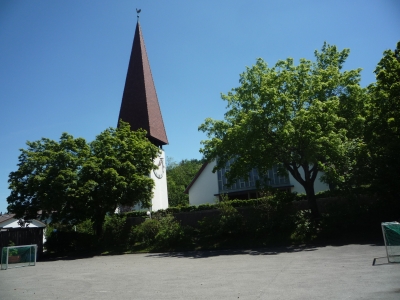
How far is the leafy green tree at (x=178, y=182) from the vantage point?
62.4m

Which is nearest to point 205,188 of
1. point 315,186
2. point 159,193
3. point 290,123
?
point 159,193

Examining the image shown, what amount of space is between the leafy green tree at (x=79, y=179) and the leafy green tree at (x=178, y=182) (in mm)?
30869

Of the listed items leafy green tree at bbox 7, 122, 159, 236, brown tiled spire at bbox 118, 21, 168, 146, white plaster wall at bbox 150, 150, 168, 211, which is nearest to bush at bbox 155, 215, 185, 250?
leafy green tree at bbox 7, 122, 159, 236

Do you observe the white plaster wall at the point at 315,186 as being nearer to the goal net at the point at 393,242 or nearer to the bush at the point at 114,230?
the bush at the point at 114,230

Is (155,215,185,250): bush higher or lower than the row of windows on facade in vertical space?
lower

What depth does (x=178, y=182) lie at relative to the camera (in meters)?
76.1

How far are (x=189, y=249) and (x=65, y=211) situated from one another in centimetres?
891

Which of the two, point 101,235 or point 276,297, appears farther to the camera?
point 101,235

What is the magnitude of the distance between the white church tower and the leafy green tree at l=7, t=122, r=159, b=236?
15.9 metres

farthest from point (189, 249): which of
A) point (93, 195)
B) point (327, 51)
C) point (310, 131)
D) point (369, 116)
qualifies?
point (327, 51)

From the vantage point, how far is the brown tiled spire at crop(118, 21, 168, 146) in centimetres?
4238

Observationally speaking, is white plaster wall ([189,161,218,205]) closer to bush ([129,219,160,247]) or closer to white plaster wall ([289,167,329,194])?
white plaster wall ([289,167,329,194])

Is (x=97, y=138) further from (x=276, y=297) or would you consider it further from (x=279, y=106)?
(x=276, y=297)

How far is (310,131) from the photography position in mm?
17953
